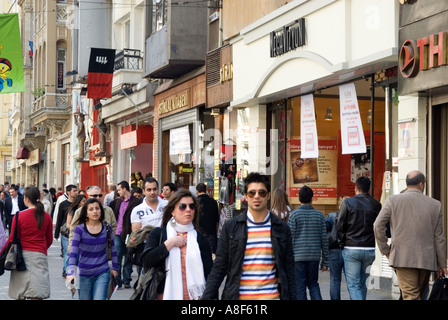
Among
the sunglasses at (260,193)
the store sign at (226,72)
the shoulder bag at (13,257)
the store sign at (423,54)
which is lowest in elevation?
the shoulder bag at (13,257)

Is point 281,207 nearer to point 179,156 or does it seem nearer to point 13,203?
point 179,156

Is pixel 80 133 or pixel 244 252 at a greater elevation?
pixel 80 133

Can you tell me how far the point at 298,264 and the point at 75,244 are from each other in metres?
3.13

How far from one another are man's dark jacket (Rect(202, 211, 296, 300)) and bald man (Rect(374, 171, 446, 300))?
10.1 ft

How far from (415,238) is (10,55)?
14.9 metres

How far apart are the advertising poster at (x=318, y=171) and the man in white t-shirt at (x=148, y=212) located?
6.14m

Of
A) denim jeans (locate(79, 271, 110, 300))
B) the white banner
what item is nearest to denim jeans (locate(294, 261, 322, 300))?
denim jeans (locate(79, 271, 110, 300))

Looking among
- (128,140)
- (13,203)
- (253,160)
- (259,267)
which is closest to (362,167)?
(253,160)

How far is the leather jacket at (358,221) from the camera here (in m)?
10.5

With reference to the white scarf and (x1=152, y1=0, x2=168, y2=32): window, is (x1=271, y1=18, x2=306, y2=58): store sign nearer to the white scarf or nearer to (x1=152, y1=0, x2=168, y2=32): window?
(x1=152, y1=0, x2=168, y2=32): window

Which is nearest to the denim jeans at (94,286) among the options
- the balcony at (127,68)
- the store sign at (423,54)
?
the store sign at (423,54)

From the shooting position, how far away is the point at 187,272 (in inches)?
267

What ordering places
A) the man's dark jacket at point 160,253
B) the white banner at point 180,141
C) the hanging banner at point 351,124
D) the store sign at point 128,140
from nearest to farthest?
the man's dark jacket at point 160,253 → the hanging banner at point 351,124 → the white banner at point 180,141 → the store sign at point 128,140

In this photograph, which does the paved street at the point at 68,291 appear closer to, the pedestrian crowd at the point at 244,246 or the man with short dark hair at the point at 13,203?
the pedestrian crowd at the point at 244,246
